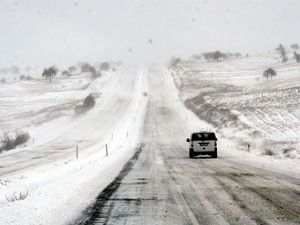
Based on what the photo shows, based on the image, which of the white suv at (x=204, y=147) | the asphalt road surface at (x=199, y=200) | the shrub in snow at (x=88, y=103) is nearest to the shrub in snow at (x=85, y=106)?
the shrub in snow at (x=88, y=103)

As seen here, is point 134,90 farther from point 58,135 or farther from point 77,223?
point 77,223

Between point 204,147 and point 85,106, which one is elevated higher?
point 85,106

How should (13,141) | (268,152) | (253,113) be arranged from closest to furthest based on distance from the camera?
(268,152)
(253,113)
(13,141)

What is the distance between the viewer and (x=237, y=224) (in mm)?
9102

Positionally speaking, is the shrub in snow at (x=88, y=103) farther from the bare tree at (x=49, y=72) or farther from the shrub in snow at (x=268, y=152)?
the bare tree at (x=49, y=72)

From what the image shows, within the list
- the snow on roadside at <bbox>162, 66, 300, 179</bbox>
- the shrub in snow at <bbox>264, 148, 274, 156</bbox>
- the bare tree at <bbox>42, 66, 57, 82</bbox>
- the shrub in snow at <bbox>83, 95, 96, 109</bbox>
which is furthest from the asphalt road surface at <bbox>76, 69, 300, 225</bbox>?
the bare tree at <bbox>42, 66, 57, 82</bbox>

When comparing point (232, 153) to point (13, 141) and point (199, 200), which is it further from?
point (13, 141)

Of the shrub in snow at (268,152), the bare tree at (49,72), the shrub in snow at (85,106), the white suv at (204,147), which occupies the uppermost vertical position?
the bare tree at (49,72)

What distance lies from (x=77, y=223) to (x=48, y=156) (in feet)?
131

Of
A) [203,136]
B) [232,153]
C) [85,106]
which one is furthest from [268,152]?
[85,106]

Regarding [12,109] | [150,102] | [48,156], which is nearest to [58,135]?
[48,156]

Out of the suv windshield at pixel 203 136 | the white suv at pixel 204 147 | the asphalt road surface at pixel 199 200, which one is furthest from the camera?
the suv windshield at pixel 203 136

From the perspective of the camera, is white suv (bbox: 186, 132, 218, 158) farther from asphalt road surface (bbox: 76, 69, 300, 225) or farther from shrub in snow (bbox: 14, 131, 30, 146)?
shrub in snow (bbox: 14, 131, 30, 146)

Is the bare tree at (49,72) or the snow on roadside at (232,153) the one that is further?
the bare tree at (49,72)
